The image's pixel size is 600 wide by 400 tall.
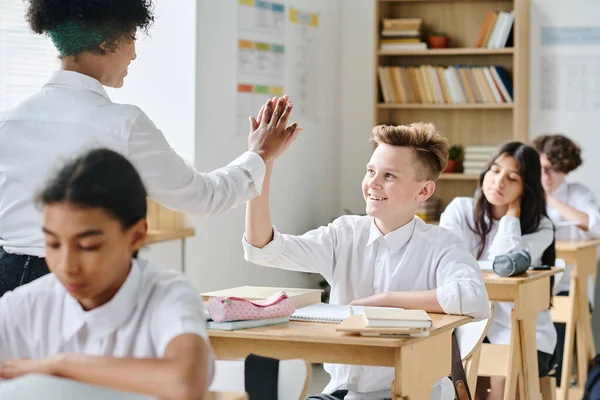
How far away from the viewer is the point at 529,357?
3.43 m

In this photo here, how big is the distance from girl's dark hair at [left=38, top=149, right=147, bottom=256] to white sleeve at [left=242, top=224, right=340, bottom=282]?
51.3 inches

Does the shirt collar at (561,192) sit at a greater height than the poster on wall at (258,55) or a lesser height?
lesser

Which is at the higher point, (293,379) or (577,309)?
(293,379)

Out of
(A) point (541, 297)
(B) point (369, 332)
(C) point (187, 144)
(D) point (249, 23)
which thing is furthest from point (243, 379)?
(D) point (249, 23)

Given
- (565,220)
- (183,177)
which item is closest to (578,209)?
(565,220)

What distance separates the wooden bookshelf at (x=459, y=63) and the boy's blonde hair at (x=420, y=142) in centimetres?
340

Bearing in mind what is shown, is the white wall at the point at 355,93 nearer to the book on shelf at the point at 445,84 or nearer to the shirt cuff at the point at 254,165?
the book on shelf at the point at 445,84

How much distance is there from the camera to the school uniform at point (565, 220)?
5121 mm

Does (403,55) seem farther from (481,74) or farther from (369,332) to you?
(369,332)

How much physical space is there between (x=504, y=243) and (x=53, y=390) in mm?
2883

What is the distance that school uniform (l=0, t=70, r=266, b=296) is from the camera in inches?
81.4

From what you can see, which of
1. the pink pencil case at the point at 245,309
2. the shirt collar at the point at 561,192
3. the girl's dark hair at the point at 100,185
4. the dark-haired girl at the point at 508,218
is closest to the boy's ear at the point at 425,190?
the pink pencil case at the point at 245,309

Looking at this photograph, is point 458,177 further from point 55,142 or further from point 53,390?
point 53,390

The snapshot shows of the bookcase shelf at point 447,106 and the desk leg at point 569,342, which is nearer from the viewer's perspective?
the desk leg at point 569,342
